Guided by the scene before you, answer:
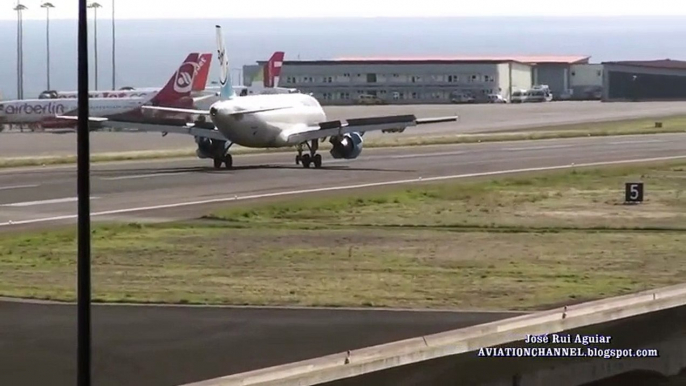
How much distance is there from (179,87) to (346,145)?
57886 mm

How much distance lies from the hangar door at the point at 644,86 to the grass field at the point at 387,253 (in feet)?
408

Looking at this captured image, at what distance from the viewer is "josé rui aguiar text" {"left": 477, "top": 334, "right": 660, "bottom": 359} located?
45.9 ft

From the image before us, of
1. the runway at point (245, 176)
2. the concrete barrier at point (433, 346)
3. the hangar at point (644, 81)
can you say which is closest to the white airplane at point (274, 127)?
the runway at point (245, 176)

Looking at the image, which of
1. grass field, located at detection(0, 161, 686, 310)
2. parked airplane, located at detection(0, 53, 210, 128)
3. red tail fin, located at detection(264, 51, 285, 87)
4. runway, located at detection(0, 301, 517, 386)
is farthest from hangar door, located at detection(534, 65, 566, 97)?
runway, located at detection(0, 301, 517, 386)

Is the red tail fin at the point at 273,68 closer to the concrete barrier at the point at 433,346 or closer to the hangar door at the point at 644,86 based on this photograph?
the hangar door at the point at 644,86

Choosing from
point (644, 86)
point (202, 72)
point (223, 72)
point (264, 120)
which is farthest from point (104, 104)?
point (644, 86)

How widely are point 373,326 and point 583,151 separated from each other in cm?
4758

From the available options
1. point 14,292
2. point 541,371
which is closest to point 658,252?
point 14,292

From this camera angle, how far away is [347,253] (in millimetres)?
30531

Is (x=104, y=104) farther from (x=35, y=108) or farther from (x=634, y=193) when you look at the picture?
(x=634, y=193)

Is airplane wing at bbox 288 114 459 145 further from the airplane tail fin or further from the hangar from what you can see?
the hangar

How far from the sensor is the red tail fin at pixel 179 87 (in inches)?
4459

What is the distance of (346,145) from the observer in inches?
2277

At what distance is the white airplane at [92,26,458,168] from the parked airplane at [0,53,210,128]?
45.1 meters
